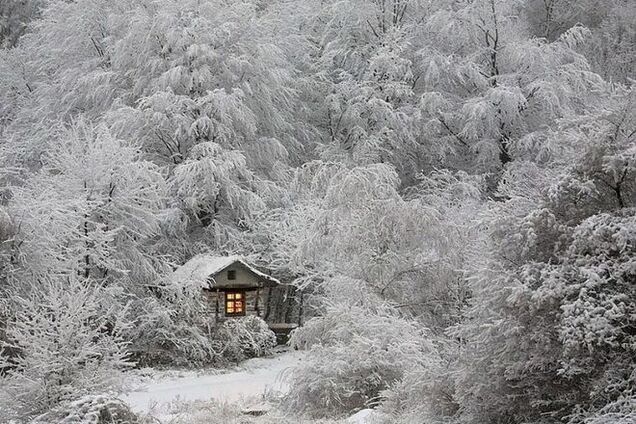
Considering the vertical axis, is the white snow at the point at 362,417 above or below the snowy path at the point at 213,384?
above

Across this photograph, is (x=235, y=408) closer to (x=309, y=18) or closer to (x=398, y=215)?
(x=398, y=215)

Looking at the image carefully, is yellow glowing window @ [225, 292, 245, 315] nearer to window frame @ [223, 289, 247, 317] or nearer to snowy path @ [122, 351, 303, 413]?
window frame @ [223, 289, 247, 317]

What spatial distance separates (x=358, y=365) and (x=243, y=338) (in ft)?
25.4

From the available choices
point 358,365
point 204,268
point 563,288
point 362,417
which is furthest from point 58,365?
point 204,268

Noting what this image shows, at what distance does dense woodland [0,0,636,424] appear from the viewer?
Answer: 7.89 meters

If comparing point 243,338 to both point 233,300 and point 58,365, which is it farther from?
point 58,365

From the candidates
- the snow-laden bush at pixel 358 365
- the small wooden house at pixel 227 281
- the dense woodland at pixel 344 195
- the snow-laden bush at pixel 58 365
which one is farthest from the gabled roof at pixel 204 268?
the snow-laden bush at pixel 58 365

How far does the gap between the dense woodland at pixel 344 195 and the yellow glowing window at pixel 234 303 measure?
46.7 inches

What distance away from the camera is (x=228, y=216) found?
78.0 ft

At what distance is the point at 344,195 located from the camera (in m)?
16.1

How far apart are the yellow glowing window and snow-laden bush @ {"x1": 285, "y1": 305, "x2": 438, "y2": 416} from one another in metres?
7.31

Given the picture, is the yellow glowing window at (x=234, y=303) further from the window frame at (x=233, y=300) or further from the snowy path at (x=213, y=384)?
the snowy path at (x=213, y=384)

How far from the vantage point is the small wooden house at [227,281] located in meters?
20.0

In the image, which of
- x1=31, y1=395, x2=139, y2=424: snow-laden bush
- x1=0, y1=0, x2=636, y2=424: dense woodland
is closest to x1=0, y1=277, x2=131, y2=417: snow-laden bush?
x1=0, y1=0, x2=636, y2=424: dense woodland
